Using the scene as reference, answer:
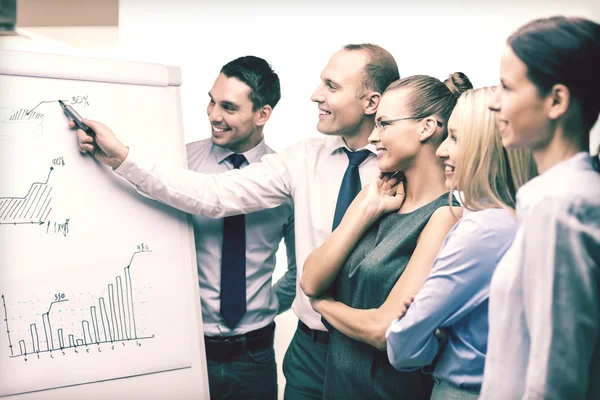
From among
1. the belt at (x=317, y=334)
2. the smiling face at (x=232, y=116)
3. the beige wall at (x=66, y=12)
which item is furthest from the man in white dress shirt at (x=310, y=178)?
the beige wall at (x=66, y=12)

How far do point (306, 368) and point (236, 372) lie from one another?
0.99 ft

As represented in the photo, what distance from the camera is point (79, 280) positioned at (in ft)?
6.08

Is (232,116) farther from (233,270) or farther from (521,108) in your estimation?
(521,108)

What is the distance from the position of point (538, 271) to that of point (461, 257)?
0.24 m

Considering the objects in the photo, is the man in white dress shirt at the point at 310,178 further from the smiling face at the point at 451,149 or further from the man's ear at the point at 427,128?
the smiling face at the point at 451,149

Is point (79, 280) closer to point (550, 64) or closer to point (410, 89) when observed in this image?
point (410, 89)

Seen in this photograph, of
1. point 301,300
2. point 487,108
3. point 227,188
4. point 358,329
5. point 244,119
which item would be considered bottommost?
point 301,300

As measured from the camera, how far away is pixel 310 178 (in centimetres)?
203

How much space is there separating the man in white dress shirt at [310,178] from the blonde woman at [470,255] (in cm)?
66

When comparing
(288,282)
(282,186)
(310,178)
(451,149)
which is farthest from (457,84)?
(288,282)

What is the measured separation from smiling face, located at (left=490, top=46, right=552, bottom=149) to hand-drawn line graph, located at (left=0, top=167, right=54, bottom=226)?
4.35ft

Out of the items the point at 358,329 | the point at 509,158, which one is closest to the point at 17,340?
the point at 358,329

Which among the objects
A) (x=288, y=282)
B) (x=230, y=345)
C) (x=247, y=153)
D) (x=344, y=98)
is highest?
(x=344, y=98)

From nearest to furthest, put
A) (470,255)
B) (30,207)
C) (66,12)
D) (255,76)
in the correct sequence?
(470,255), (30,207), (255,76), (66,12)
